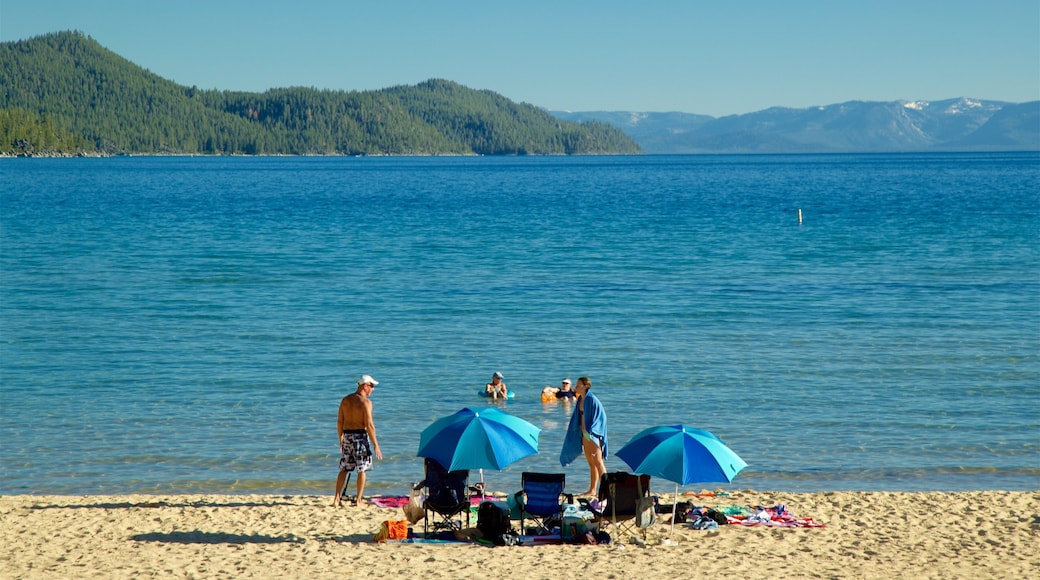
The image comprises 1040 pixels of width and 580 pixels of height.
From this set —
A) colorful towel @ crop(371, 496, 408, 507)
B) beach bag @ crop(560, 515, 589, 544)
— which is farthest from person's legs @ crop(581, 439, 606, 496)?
colorful towel @ crop(371, 496, 408, 507)

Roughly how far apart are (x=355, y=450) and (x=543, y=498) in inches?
107

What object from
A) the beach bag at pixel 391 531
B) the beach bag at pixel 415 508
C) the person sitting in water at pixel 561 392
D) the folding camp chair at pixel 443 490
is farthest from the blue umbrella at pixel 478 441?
the person sitting in water at pixel 561 392

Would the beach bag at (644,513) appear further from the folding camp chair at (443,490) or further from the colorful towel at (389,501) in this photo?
the colorful towel at (389,501)

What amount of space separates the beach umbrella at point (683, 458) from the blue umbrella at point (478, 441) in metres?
1.21

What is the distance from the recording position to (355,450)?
43.4ft

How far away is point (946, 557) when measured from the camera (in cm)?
1138

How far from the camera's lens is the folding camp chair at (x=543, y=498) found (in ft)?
38.8

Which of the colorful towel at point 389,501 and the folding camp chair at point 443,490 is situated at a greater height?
the folding camp chair at point 443,490

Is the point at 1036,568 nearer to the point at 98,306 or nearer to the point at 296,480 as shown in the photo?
the point at 296,480

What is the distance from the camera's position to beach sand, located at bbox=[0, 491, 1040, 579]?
10898 millimetres

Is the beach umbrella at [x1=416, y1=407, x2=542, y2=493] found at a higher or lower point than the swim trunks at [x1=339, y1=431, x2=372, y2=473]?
higher

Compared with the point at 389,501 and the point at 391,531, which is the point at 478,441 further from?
the point at 389,501

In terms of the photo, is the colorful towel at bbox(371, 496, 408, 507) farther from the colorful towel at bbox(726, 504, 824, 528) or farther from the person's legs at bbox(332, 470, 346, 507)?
the colorful towel at bbox(726, 504, 824, 528)

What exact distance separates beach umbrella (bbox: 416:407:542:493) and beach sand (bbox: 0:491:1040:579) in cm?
100
